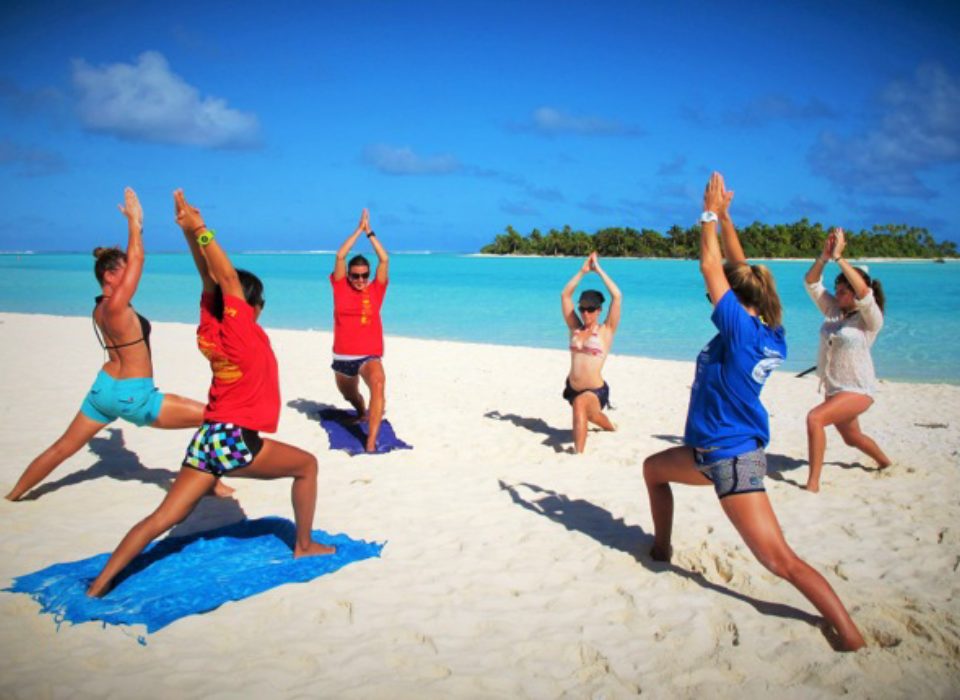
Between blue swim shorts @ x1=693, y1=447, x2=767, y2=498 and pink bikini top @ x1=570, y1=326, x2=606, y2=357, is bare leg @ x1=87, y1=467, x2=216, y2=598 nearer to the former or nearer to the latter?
blue swim shorts @ x1=693, y1=447, x2=767, y2=498

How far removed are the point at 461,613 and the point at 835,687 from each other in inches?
78.4

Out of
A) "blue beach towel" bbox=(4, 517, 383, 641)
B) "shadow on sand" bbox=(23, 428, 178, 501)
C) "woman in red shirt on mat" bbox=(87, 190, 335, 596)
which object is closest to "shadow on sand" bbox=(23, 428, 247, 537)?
"shadow on sand" bbox=(23, 428, 178, 501)

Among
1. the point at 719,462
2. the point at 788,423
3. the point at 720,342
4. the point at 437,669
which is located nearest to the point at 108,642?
the point at 437,669

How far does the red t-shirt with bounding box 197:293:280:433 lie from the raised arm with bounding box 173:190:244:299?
83 millimetres

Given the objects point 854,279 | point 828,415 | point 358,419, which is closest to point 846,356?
point 828,415

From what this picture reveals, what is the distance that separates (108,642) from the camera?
11.3 feet

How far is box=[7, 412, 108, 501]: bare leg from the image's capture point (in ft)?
17.4

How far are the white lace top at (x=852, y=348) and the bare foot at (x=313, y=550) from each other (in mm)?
4785

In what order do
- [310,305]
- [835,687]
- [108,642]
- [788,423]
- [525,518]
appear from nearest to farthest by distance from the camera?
[835,687], [108,642], [525,518], [788,423], [310,305]

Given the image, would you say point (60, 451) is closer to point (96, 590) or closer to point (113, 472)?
point (113, 472)

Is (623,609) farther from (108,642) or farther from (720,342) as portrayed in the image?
(108,642)

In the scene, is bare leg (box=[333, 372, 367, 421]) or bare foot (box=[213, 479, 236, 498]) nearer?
bare foot (box=[213, 479, 236, 498])

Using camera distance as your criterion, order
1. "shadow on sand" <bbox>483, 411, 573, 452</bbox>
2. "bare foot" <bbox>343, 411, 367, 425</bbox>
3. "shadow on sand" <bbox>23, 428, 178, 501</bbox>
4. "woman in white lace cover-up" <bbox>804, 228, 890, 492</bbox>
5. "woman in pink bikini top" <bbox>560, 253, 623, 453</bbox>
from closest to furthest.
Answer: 1. "woman in white lace cover-up" <bbox>804, 228, 890, 492</bbox>
2. "shadow on sand" <bbox>23, 428, 178, 501</bbox>
3. "woman in pink bikini top" <bbox>560, 253, 623, 453</bbox>
4. "shadow on sand" <bbox>483, 411, 573, 452</bbox>
5. "bare foot" <bbox>343, 411, 367, 425</bbox>

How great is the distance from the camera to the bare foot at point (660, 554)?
453cm
